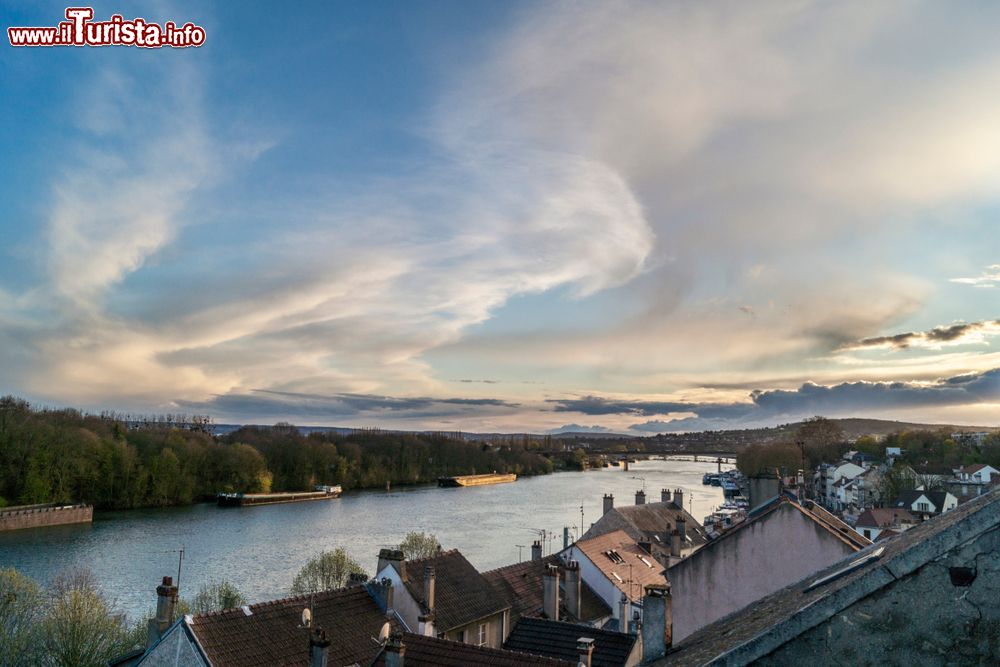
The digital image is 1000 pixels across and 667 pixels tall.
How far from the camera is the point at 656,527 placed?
49.1 meters

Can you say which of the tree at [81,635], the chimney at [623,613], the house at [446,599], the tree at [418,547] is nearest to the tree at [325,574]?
the tree at [418,547]

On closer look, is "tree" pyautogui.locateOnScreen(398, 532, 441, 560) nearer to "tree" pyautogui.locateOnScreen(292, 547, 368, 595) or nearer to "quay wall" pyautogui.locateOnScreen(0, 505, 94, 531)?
"tree" pyautogui.locateOnScreen(292, 547, 368, 595)

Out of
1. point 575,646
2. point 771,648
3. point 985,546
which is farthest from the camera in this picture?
point 575,646

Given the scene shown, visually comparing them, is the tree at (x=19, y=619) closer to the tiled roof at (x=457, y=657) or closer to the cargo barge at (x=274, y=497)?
the tiled roof at (x=457, y=657)

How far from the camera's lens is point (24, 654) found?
2822 centimetres

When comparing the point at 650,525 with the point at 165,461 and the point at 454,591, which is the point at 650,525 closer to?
the point at 454,591

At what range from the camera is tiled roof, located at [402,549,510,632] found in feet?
84.2

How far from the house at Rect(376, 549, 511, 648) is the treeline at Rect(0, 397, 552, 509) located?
237 ft

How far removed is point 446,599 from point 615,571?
460 inches

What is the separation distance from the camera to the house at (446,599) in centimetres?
2505

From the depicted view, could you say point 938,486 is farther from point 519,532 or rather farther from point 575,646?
point 575,646

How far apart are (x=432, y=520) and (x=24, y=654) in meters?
59.9

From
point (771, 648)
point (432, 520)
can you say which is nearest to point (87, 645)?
point (771, 648)

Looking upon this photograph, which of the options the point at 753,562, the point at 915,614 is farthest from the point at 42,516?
the point at 915,614
